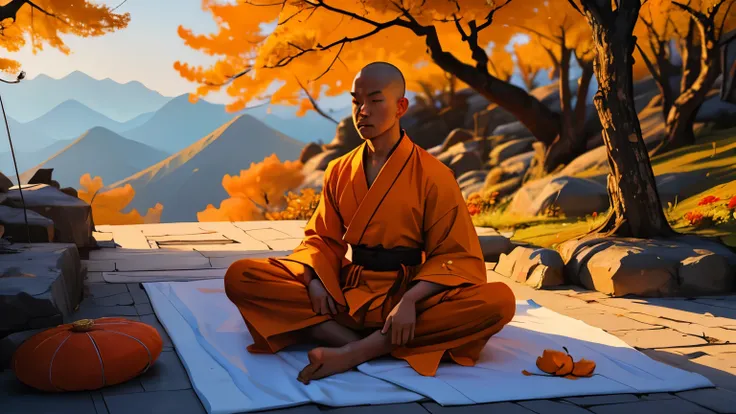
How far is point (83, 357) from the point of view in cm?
263

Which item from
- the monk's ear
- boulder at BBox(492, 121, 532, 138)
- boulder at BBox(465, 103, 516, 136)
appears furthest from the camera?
boulder at BBox(465, 103, 516, 136)

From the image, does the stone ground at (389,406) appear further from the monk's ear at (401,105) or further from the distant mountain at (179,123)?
the distant mountain at (179,123)

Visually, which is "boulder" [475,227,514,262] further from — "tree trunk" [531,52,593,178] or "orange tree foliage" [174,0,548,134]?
"tree trunk" [531,52,593,178]

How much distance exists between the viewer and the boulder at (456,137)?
39.6 feet

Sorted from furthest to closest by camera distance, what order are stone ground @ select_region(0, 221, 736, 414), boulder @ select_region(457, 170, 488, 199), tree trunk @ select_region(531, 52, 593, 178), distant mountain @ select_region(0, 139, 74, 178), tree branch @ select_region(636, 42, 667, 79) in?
boulder @ select_region(457, 170, 488, 199), distant mountain @ select_region(0, 139, 74, 178), tree trunk @ select_region(531, 52, 593, 178), tree branch @ select_region(636, 42, 667, 79), stone ground @ select_region(0, 221, 736, 414)

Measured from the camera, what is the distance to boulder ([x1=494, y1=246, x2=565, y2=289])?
5.12 m

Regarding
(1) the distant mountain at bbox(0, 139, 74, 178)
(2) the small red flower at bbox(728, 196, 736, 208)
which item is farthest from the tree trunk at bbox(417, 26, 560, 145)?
(1) the distant mountain at bbox(0, 139, 74, 178)

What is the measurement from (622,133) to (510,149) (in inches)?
219

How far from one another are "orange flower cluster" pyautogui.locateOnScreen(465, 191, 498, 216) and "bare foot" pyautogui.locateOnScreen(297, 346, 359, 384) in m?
6.98

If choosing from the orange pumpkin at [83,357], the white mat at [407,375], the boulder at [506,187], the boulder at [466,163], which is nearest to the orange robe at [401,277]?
the white mat at [407,375]

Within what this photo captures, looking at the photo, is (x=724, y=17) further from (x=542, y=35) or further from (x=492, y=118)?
(x=492, y=118)

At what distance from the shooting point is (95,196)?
35.3 ft

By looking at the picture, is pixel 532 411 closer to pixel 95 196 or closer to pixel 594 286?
pixel 594 286

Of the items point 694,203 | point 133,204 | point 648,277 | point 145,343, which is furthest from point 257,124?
point 145,343
